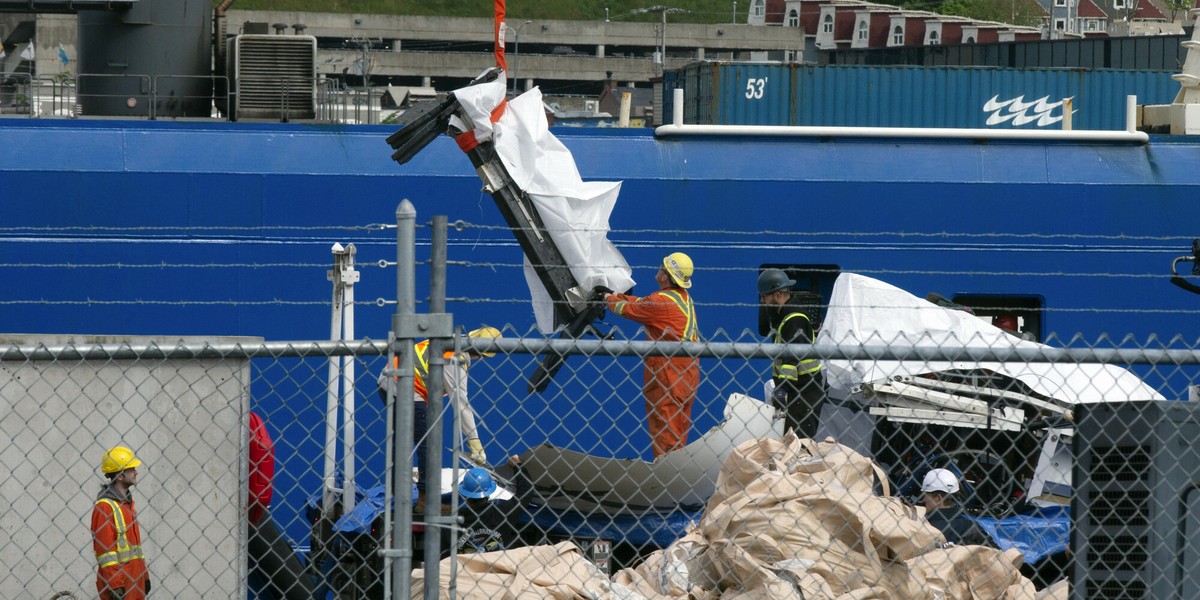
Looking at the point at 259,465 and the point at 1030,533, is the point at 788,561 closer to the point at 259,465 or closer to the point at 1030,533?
the point at 1030,533

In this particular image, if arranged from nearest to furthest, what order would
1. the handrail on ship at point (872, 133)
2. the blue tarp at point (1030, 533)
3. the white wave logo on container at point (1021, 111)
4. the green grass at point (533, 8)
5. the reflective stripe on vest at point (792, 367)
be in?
1. the blue tarp at point (1030, 533)
2. the reflective stripe on vest at point (792, 367)
3. the handrail on ship at point (872, 133)
4. the white wave logo on container at point (1021, 111)
5. the green grass at point (533, 8)

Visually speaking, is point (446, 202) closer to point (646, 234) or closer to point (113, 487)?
point (646, 234)

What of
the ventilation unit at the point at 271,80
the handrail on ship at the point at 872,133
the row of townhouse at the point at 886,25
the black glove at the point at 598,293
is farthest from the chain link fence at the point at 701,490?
the row of townhouse at the point at 886,25

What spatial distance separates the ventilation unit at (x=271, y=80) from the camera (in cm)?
1205

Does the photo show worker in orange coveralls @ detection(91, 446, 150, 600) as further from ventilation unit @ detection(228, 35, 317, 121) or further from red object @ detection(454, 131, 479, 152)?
ventilation unit @ detection(228, 35, 317, 121)

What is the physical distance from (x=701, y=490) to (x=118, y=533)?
3.22 meters

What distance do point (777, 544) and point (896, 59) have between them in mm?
24170

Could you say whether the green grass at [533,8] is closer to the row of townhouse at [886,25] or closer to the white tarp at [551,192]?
the row of townhouse at [886,25]

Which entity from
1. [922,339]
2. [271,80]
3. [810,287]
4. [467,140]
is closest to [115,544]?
[467,140]

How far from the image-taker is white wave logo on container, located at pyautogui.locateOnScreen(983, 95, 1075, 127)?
15828mm

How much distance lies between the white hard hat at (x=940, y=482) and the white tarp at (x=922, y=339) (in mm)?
624

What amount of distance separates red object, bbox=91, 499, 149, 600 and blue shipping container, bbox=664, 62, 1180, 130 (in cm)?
981

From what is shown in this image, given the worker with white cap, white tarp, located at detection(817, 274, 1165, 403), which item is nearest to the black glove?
white tarp, located at detection(817, 274, 1165, 403)

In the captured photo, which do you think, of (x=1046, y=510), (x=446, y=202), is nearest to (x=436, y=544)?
(x=1046, y=510)
